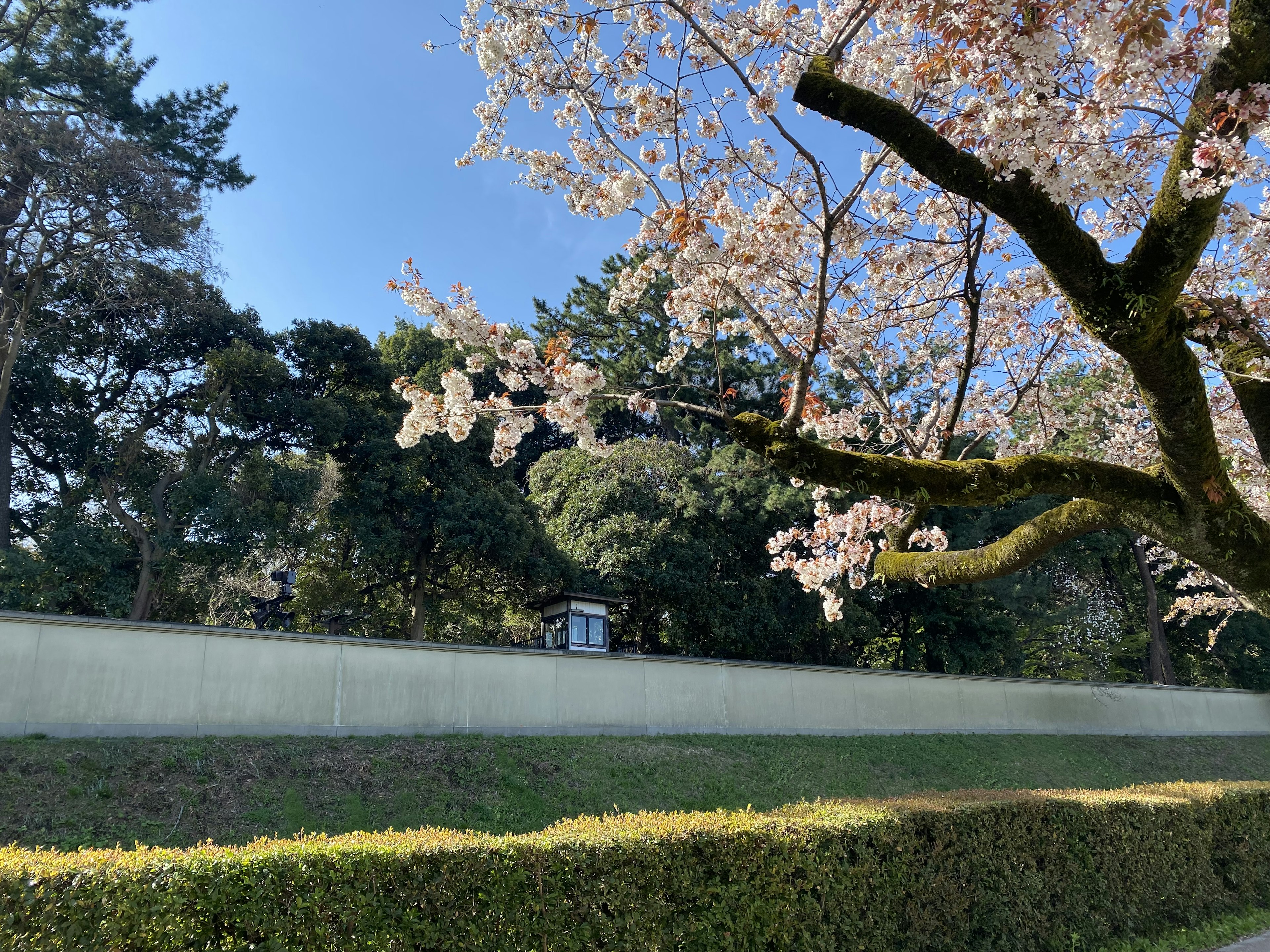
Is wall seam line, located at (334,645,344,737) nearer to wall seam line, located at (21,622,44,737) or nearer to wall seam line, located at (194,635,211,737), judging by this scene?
wall seam line, located at (194,635,211,737)

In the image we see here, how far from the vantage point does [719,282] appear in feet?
18.3

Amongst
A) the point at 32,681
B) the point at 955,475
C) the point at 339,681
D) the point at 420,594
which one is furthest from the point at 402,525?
the point at 955,475

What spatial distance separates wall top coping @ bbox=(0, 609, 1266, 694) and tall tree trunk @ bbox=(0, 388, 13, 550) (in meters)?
4.62

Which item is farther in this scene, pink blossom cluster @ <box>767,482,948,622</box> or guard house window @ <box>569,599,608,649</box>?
guard house window @ <box>569,599,608,649</box>

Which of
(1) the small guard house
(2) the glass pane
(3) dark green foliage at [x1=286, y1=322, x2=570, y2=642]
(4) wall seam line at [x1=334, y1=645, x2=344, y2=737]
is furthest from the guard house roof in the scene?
(4) wall seam line at [x1=334, y1=645, x2=344, y2=737]

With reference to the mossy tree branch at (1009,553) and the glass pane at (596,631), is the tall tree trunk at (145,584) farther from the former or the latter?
the mossy tree branch at (1009,553)

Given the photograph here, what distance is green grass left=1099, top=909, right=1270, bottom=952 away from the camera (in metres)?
5.18

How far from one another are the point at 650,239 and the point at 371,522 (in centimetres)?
1223

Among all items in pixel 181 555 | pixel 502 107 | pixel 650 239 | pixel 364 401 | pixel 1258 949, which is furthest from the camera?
pixel 364 401

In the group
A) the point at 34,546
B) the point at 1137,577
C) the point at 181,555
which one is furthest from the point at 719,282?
the point at 1137,577

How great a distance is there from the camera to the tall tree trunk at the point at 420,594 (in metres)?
17.5

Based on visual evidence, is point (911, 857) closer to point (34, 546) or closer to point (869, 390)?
point (869, 390)

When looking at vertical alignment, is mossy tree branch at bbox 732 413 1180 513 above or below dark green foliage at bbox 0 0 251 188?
below

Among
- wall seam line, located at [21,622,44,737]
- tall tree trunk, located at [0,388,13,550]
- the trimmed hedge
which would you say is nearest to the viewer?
the trimmed hedge
